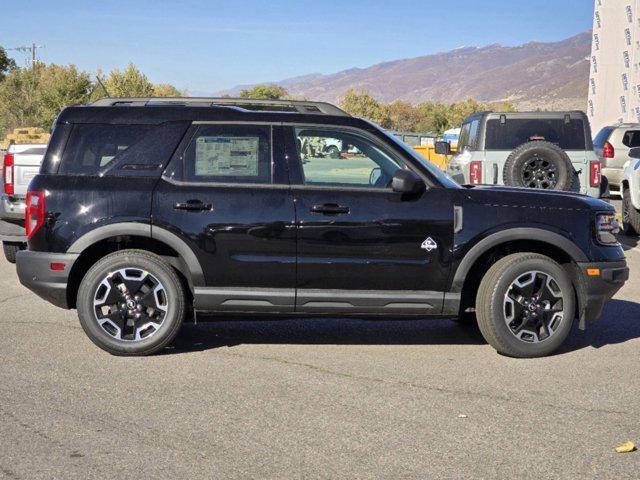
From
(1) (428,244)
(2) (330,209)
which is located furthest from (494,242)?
(2) (330,209)

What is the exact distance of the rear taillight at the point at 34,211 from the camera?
672 centimetres

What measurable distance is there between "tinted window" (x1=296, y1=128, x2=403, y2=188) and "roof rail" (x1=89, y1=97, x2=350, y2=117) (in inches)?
9.7

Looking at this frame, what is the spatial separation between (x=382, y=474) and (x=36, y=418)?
2100mm

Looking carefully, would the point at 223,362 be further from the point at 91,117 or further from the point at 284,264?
the point at 91,117

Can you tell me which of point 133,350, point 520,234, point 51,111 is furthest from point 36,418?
point 51,111

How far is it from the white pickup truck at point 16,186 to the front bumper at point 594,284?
6066 millimetres

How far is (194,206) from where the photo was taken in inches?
262

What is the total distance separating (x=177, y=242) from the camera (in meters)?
6.67

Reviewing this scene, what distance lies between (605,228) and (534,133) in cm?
656

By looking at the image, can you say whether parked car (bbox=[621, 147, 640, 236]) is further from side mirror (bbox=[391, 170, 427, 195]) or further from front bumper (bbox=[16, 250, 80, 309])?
front bumper (bbox=[16, 250, 80, 309])

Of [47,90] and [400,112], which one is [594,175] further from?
[400,112]

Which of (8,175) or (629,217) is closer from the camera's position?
(8,175)

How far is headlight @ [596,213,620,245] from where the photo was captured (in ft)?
22.9

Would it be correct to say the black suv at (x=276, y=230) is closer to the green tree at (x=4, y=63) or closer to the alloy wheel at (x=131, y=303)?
the alloy wheel at (x=131, y=303)
